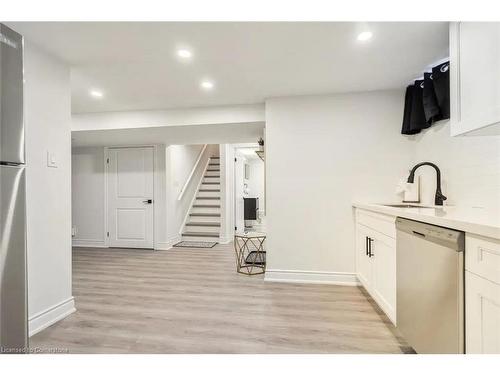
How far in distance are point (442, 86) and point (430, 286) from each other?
171cm

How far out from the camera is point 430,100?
230cm

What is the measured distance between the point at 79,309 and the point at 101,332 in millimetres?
546

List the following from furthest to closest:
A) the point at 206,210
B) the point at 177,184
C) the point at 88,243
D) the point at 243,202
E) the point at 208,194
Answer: the point at 243,202 → the point at 208,194 → the point at 206,210 → the point at 177,184 → the point at 88,243

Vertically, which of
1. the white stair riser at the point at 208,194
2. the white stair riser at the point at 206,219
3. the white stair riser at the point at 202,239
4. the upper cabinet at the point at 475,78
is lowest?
the white stair riser at the point at 202,239

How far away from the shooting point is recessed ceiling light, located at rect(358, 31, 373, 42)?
70.0 inches

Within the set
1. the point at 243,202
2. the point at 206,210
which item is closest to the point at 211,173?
the point at 243,202

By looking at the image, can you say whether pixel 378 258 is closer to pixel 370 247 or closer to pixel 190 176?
pixel 370 247

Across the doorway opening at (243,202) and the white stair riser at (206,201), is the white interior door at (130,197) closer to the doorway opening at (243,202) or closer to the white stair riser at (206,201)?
the white stair riser at (206,201)

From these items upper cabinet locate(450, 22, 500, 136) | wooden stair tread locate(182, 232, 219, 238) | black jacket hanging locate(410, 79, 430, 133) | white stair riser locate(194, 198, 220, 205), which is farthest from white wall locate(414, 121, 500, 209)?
white stair riser locate(194, 198, 220, 205)

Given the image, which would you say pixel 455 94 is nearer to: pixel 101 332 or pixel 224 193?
pixel 101 332

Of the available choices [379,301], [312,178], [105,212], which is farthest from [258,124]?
[105,212]

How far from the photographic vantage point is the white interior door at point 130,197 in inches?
186

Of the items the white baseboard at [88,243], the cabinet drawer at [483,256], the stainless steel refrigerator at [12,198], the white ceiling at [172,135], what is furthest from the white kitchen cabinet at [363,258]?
the white baseboard at [88,243]

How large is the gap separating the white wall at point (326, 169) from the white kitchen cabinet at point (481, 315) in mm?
1762
